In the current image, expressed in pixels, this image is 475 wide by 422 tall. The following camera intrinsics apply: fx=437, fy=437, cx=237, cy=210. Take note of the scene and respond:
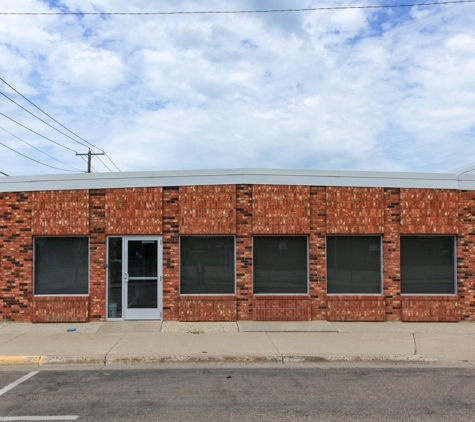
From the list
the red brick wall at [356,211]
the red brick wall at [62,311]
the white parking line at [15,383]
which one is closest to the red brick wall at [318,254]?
the red brick wall at [356,211]

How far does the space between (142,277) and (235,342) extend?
3289mm

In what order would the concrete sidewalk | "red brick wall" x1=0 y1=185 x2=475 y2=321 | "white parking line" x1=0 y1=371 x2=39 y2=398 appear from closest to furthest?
"white parking line" x1=0 y1=371 x2=39 y2=398 < the concrete sidewalk < "red brick wall" x1=0 y1=185 x2=475 y2=321

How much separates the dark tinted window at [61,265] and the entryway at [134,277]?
0.70 metres

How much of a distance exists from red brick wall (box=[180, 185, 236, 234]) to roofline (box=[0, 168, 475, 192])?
0.28 metres

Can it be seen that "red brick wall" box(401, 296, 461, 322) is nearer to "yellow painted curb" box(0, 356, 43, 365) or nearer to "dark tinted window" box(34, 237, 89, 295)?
"dark tinted window" box(34, 237, 89, 295)

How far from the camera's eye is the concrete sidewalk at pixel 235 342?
795 centimetres

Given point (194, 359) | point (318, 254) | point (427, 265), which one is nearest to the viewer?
point (194, 359)

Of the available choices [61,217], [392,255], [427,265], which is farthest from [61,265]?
[427,265]

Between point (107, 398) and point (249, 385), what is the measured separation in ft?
6.79

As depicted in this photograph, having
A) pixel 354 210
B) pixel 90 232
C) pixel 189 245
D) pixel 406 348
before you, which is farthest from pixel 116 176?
pixel 406 348

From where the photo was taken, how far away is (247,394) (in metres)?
6.25

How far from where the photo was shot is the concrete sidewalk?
7953 millimetres

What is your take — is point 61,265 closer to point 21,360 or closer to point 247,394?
point 21,360

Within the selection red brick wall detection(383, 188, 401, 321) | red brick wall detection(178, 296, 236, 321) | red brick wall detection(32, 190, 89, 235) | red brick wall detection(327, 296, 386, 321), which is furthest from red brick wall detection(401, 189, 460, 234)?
red brick wall detection(32, 190, 89, 235)
